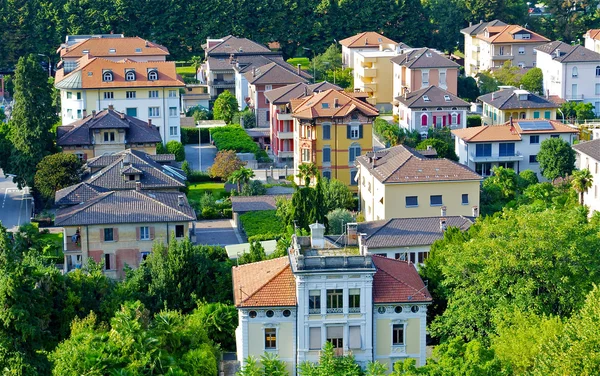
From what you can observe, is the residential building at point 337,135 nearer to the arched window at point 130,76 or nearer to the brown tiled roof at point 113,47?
the arched window at point 130,76

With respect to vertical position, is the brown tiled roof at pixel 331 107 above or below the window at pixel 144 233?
above

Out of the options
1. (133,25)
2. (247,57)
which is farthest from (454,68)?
(133,25)

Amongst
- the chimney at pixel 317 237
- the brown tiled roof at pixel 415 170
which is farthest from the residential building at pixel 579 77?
the chimney at pixel 317 237

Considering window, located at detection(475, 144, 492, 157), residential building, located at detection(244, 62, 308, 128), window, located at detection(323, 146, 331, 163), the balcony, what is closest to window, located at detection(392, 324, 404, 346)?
window, located at detection(323, 146, 331, 163)

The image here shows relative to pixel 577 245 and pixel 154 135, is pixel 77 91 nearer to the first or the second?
pixel 154 135

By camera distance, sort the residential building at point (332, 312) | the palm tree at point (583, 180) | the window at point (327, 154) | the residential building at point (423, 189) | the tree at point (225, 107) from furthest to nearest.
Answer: the tree at point (225, 107)
the window at point (327, 154)
the palm tree at point (583, 180)
the residential building at point (423, 189)
the residential building at point (332, 312)

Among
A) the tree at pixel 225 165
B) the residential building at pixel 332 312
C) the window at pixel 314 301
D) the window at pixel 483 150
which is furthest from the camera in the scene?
the window at pixel 483 150
